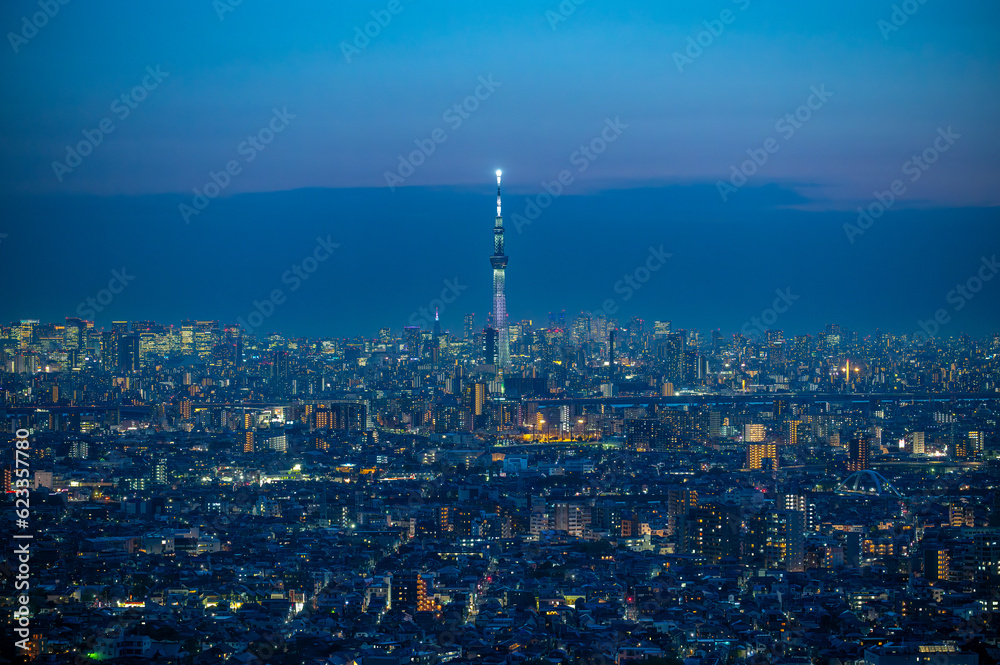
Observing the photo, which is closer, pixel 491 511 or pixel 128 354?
pixel 491 511

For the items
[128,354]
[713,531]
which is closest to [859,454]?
[713,531]

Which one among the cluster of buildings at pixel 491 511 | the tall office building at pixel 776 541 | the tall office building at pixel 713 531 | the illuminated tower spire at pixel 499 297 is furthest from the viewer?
the illuminated tower spire at pixel 499 297

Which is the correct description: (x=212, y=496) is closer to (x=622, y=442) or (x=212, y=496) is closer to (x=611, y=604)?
(x=611, y=604)

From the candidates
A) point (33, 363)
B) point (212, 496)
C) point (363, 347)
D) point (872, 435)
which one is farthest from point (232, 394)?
point (212, 496)

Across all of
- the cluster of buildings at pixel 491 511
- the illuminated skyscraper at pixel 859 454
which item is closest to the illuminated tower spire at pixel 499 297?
the cluster of buildings at pixel 491 511

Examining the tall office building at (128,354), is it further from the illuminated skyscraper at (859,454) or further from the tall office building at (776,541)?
the tall office building at (776,541)

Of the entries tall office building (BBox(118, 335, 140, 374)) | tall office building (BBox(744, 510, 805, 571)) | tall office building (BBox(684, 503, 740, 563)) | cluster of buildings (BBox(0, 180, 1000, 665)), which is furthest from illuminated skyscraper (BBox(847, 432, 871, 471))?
tall office building (BBox(118, 335, 140, 374))

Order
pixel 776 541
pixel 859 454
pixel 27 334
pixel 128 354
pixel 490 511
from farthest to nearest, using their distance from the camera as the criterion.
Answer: pixel 128 354
pixel 27 334
pixel 859 454
pixel 490 511
pixel 776 541

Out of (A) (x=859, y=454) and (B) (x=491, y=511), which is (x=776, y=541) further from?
(A) (x=859, y=454)
